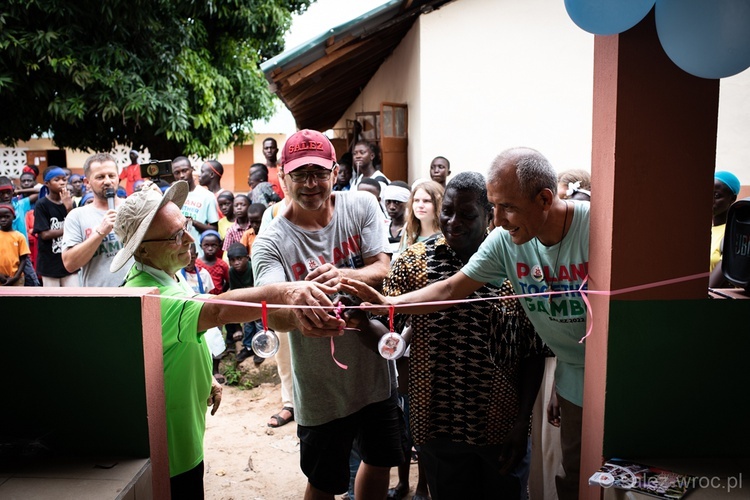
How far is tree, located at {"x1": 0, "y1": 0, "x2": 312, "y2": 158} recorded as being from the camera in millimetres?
10852

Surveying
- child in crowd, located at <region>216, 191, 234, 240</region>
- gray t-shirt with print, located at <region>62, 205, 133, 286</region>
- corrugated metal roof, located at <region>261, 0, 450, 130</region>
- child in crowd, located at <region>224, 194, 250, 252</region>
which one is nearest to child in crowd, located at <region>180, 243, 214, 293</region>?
child in crowd, located at <region>224, 194, 250, 252</region>

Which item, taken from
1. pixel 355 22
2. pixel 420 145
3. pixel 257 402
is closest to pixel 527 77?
pixel 420 145

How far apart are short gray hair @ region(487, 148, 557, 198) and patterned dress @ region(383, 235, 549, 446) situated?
1.97 feet

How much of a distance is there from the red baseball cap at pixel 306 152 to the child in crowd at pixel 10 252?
5697 millimetres

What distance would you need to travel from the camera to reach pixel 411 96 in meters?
8.62

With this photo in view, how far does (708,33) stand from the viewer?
6.36 feet

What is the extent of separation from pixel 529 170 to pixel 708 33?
2.49ft

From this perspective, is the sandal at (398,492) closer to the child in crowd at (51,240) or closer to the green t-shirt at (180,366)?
the green t-shirt at (180,366)

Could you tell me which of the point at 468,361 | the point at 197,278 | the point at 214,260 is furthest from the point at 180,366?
the point at 214,260

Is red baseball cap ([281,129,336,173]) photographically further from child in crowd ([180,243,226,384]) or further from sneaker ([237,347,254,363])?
sneaker ([237,347,254,363])

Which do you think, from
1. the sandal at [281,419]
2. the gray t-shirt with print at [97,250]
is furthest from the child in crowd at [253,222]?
the gray t-shirt with print at [97,250]

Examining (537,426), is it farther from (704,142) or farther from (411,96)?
(411,96)

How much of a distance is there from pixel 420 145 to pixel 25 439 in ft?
21.6

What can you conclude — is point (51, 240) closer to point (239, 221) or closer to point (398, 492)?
point (239, 221)
